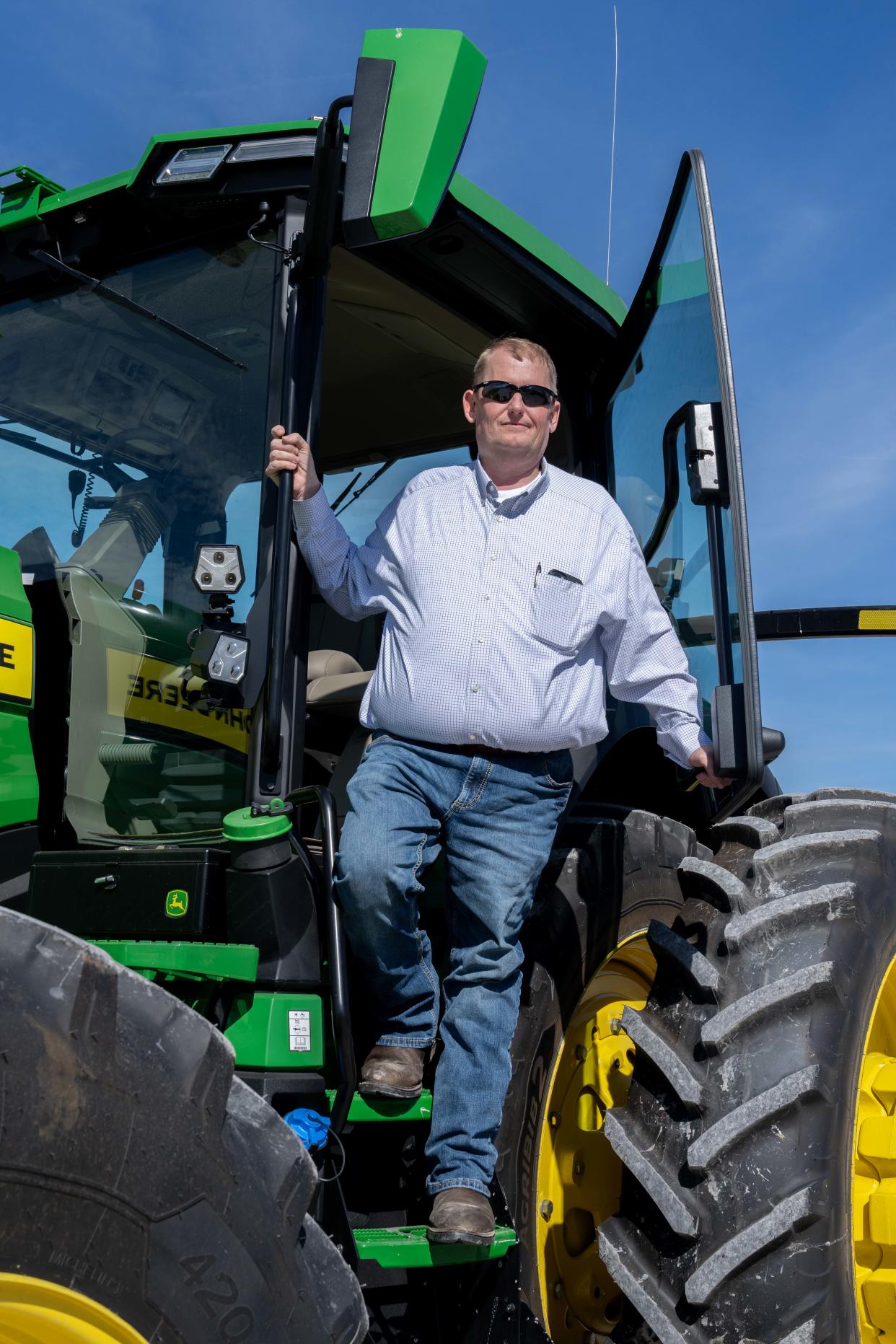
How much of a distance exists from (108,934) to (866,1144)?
1517mm

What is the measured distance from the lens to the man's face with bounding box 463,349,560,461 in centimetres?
272

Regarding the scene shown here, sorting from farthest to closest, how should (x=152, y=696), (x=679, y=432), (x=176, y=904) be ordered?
(x=679, y=432)
(x=152, y=696)
(x=176, y=904)

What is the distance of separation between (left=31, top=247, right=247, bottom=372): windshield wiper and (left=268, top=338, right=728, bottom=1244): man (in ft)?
1.24

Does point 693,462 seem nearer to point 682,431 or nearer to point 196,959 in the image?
point 682,431

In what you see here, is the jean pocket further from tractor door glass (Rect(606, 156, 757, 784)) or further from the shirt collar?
the shirt collar

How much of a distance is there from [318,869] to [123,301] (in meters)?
1.37

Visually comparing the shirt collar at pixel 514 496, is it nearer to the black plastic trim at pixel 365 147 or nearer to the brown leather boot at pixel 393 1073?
the black plastic trim at pixel 365 147

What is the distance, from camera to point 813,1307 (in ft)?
7.08

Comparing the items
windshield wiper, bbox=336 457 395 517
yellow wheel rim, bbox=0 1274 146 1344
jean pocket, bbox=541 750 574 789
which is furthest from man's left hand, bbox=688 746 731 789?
yellow wheel rim, bbox=0 1274 146 1344

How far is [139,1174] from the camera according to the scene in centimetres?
171

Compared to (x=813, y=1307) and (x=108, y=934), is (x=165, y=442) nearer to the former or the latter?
(x=108, y=934)

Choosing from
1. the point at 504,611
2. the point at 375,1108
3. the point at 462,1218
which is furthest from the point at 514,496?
the point at 462,1218

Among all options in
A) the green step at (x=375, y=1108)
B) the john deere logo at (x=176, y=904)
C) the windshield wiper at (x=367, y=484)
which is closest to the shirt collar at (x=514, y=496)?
the windshield wiper at (x=367, y=484)

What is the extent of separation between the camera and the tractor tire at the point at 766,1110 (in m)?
2.16
